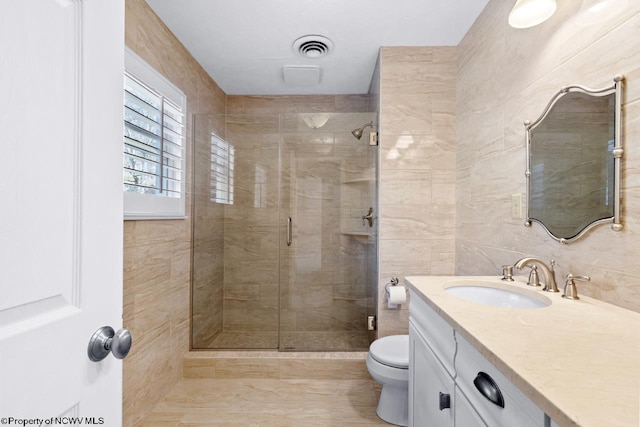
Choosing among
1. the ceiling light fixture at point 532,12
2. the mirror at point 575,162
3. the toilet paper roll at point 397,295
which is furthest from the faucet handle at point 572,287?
the toilet paper roll at point 397,295

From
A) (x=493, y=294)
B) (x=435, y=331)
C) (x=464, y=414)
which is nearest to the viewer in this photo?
(x=464, y=414)

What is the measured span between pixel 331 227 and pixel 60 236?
83.7 inches

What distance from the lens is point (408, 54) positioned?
221cm

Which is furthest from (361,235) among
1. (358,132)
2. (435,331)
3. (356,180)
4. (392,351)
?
(435,331)

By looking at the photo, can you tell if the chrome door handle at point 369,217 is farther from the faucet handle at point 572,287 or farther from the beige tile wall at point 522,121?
the faucet handle at point 572,287

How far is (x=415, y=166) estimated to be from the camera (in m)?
2.22

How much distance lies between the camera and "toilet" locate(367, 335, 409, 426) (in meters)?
1.65

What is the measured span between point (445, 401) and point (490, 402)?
0.98 feet

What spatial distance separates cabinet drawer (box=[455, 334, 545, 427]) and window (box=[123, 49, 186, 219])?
1582 millimetres

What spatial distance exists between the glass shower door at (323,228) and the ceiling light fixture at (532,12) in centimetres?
130

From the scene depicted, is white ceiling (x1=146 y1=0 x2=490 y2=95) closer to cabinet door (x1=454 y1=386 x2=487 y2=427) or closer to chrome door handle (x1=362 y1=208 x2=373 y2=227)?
chrome door handle (x1=362 y1=208 x2=373 y2=227)

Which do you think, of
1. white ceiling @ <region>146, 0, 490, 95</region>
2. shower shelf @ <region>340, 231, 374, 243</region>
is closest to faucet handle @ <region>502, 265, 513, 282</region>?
shower shelf @ <region>340, 231, 374, 243</region>

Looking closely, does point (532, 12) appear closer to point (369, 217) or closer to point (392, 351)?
point (369, 217)

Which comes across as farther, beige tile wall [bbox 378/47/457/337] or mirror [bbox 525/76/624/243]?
beige tile wall [bbox 378/47/457/337]
